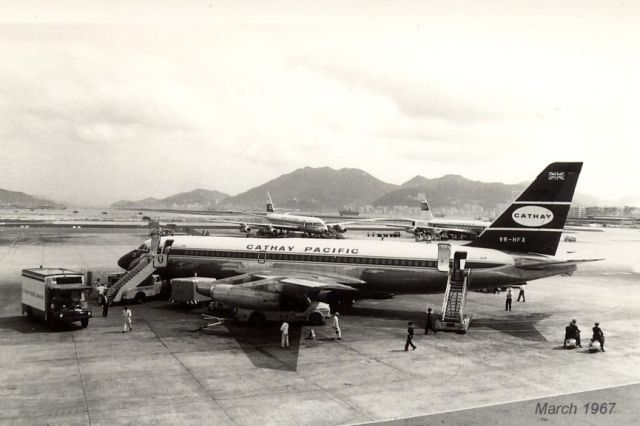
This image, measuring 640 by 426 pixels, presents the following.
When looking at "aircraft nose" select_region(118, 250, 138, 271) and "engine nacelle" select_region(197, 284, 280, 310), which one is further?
"aircraft nose" select_region(118, 250, 138, 271)

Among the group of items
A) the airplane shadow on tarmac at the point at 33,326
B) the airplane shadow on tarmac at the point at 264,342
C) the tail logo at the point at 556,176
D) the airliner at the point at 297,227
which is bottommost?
the airplane shadow on tarmac at the point at 264,342

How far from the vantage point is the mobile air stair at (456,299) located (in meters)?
27.9

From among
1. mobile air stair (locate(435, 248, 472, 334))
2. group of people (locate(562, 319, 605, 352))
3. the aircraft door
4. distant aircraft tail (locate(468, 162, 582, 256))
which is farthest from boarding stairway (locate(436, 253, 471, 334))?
group of people (locate(562, 319, 605, 352))

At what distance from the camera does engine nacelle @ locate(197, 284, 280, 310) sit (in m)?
Result: 26.8

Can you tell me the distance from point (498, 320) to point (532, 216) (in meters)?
6.69

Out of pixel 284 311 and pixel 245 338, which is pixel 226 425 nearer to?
pixel 245 338

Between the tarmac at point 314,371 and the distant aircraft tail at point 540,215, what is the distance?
15.6 feet

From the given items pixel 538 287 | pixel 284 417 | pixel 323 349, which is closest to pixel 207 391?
pixel 284 417

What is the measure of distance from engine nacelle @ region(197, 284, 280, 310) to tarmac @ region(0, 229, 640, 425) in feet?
4.62

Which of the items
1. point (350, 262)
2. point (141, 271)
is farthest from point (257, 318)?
point (141, 271)

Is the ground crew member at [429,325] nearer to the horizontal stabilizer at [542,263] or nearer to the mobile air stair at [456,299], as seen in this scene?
the mobile air stair at [456,299]

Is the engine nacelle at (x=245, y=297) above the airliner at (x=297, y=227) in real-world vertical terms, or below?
below

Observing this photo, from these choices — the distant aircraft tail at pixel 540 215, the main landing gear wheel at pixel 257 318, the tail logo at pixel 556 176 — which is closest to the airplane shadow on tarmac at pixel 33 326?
the main landing gear wheel at pixel 257 318

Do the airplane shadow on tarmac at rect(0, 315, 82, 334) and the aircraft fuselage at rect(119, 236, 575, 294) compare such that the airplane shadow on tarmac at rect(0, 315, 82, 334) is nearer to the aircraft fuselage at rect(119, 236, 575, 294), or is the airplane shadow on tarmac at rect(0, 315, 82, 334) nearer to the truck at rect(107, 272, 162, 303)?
the truck at rect(107, 272, 162, 303)
